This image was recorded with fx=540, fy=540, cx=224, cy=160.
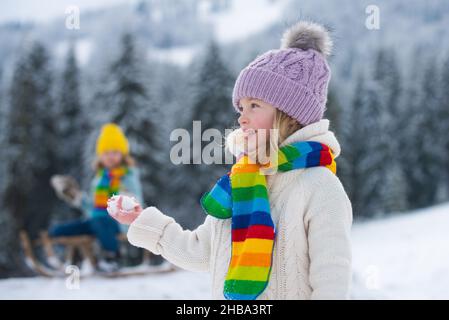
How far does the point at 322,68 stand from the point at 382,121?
29.7 m

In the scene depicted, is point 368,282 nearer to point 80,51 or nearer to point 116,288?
point 116,288

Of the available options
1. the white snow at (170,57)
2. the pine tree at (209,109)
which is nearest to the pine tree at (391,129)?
the pine tree at (209,109)

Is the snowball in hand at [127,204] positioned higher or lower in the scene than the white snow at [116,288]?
higher

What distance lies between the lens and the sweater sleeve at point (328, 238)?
1.66 m

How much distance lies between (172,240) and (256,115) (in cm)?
58

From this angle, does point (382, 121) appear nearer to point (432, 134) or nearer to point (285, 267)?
point (432, 134)

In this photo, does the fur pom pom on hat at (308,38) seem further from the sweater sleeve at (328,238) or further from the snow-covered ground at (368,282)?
the snow-covered ground at (368,282)

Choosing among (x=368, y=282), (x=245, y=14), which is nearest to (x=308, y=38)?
(x=368, y=282)

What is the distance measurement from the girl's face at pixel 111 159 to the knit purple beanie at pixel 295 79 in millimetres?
5039

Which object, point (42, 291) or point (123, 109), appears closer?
point (42, 291)

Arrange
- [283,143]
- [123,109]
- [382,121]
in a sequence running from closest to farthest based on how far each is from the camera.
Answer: [283,143]
[123,109]
[382,121]

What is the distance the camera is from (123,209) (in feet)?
6.82

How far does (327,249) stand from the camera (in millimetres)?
1698

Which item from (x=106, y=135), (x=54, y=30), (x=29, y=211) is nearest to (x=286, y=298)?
(x=106, y=135)
